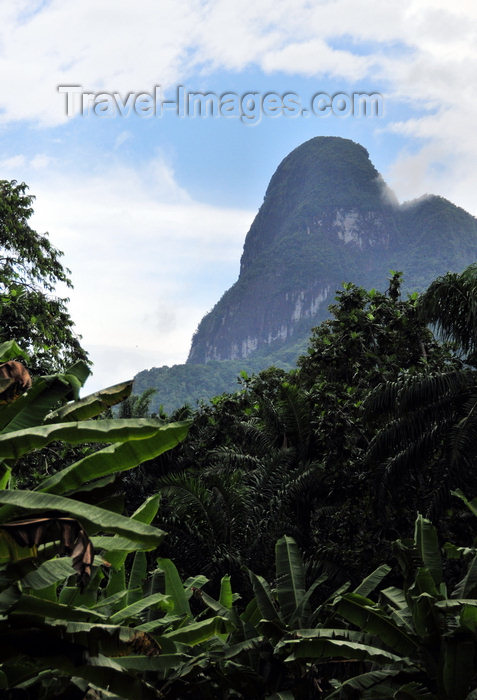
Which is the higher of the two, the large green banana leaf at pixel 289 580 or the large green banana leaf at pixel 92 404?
the large green banana leaf at pixel 92 404

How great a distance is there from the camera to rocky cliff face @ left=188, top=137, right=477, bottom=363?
152625 mm

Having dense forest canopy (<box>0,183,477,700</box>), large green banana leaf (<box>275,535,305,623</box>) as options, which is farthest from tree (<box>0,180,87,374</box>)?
large green banana leaf (<box>275,535,305,623</box>)

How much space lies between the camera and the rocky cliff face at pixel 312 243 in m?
153

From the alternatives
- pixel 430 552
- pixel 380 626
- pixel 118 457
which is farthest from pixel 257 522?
pixel 118 457

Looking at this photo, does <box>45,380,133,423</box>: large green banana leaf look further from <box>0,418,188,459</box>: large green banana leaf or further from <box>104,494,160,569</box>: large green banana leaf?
<box>104,494,160,569</box>: large green banana leaf

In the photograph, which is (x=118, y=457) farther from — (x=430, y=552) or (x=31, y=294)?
(x=31, y=294)

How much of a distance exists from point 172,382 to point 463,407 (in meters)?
86.5

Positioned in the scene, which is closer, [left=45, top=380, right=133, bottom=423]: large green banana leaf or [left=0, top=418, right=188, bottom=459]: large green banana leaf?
[left=0, top=418, right=188, bottom=459]: large green banana leaf

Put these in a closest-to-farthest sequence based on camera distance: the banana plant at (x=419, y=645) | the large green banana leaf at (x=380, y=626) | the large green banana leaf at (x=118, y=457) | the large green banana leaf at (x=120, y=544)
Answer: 1. the large green banana leaf at (x=118, y=457)
2. the large green banana leaf at (x=120, y=544)
3. the banana plant at (x=419, y=645)
4. the large green banana leaf at (x=380, y=626)

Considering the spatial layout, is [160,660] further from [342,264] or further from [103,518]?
[342,264]

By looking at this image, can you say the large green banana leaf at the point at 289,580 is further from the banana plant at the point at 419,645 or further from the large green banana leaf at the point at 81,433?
the large green banana leaf at the point at 81,433

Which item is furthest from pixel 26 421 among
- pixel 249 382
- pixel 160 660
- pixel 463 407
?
pixel 249 382

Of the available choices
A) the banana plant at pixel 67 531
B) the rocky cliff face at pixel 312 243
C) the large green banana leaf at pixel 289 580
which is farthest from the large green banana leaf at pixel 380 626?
the rocky cliff face at pixel 312 243

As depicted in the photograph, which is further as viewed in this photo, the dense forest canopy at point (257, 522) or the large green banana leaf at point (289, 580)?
the large green banana leaf at point (289, 580)
